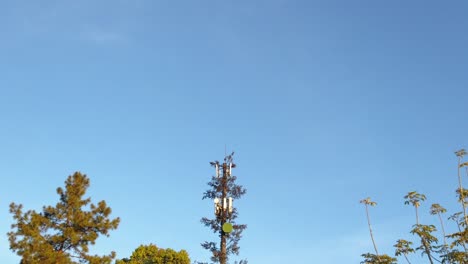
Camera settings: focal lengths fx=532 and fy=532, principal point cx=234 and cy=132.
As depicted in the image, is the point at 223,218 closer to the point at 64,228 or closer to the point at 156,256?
the point at 64,228

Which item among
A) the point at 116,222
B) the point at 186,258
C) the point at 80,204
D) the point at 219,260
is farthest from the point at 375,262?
the point at 186,258

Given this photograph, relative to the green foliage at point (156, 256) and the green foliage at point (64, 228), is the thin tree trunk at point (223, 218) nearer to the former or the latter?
the green foliage at point (64, 228)

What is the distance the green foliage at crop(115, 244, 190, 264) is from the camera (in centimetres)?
6093

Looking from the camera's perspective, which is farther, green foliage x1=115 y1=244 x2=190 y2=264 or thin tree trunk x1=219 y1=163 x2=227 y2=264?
green foliage x1=115 y1=244 x2=190 y2=264

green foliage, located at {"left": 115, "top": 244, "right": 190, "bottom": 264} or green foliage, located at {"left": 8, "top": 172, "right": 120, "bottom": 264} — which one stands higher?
green foliage, located at {"left": 115, "top": 244, "right": 190, "bottom": 264}

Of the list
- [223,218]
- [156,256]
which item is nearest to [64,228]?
[223,218]

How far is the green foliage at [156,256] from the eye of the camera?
60.9 metres

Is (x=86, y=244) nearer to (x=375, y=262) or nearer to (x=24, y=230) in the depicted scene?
(x=24, y=230)

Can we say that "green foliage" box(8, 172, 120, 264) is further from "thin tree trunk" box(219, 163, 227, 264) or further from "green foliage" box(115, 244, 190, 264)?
"green foliage" box(115, 244, 190, 264)

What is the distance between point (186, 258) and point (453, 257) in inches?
1602

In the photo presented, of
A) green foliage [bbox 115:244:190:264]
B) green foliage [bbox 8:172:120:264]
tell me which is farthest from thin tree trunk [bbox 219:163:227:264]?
green foliage [bbox 115:244:190:264]

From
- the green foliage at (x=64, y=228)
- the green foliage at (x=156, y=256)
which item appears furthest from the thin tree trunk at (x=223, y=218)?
the green foliage at (x=156, y=256)

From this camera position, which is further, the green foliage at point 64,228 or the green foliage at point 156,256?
the green foliage at point 156,256

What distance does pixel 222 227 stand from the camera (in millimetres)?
37656
